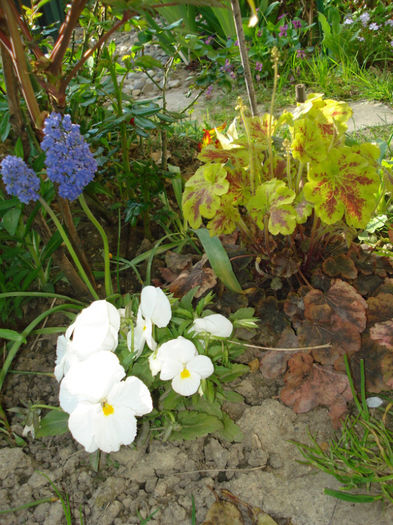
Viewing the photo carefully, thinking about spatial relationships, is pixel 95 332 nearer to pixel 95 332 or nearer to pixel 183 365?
pixel 95 332

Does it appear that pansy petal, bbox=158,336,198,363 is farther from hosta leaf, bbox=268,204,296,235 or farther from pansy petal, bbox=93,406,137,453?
hosta leaf, bbox=268,204,296,235

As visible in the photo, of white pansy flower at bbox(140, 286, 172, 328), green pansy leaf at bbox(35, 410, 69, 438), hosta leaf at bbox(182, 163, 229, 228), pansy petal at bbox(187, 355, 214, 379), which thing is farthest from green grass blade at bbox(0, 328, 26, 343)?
hosta leaf at bbox(182, 163, 229, 228)

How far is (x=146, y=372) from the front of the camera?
4.23 feet

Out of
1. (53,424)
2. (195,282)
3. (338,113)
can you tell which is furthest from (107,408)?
(338,113)

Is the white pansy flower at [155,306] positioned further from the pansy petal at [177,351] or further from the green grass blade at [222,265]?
the green grass blade at [222,265]

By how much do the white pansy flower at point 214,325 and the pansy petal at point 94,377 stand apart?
254 millimetres

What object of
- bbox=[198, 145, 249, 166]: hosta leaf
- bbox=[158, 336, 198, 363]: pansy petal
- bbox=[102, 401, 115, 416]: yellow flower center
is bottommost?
bbox=[102, 401, 115, 416]: yellow flower center

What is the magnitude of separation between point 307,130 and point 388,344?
59 centimetres

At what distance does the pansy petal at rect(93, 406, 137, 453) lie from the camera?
1.15 m

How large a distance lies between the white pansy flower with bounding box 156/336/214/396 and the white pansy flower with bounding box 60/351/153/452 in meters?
0.08

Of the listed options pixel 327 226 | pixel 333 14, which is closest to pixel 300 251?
pixel 327 226

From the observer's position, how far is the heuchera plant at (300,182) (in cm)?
131

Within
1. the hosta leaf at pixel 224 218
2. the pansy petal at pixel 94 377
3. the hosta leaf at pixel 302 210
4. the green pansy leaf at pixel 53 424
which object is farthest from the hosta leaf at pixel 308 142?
the green pansy leaf at pixel 53 424

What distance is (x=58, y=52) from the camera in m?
1.20
